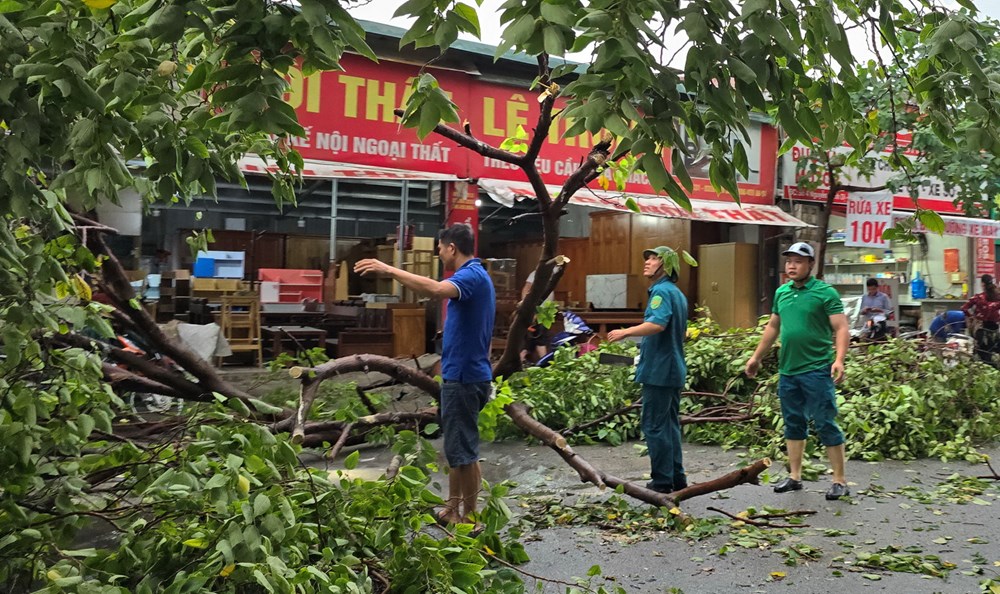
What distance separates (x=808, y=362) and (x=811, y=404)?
0.33 m

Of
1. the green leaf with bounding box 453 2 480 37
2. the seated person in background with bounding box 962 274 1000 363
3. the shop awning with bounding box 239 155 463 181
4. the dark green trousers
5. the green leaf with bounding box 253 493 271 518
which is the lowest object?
the dark green trousers

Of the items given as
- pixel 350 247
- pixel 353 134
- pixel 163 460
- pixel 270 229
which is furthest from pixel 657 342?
pixel 270 229

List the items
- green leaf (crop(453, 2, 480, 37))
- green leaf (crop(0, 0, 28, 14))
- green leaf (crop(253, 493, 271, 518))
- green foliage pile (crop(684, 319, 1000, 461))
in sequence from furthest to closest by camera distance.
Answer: green foliage pile (crop(684, 319, 1000, 461)) → green leaf (crop(253, 493, 271, 518)) → green leaf (crop(0, 0, 28, 14)) → green leaf (crop(453, 2, 480, 37))

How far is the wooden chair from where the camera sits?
1193 cm

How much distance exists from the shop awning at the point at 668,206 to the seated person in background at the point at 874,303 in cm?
156

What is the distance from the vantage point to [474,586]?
3414 mm

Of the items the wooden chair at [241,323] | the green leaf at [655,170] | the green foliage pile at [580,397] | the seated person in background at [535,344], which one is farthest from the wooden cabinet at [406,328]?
the green leaf at [655,170]

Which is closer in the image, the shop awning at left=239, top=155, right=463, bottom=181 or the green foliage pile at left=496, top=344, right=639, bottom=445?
the green foliage pile at left=496, top=344, right=639, bottom=445

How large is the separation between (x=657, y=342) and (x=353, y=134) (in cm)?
682

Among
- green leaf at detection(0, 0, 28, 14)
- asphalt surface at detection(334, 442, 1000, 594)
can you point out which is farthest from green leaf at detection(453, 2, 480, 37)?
asphalt surface at detection(334, 442, 1000, 594)

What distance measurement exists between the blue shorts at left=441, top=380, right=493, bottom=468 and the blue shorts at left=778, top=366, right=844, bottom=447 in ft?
8.65

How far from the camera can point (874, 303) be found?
14227 millimetres

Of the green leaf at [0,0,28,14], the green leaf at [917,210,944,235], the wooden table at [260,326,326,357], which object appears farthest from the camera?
the wooden table at [260,326,326,357]

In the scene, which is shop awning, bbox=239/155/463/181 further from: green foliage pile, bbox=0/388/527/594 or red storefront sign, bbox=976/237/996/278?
red storefront sign, bbox=976/237/996/278
